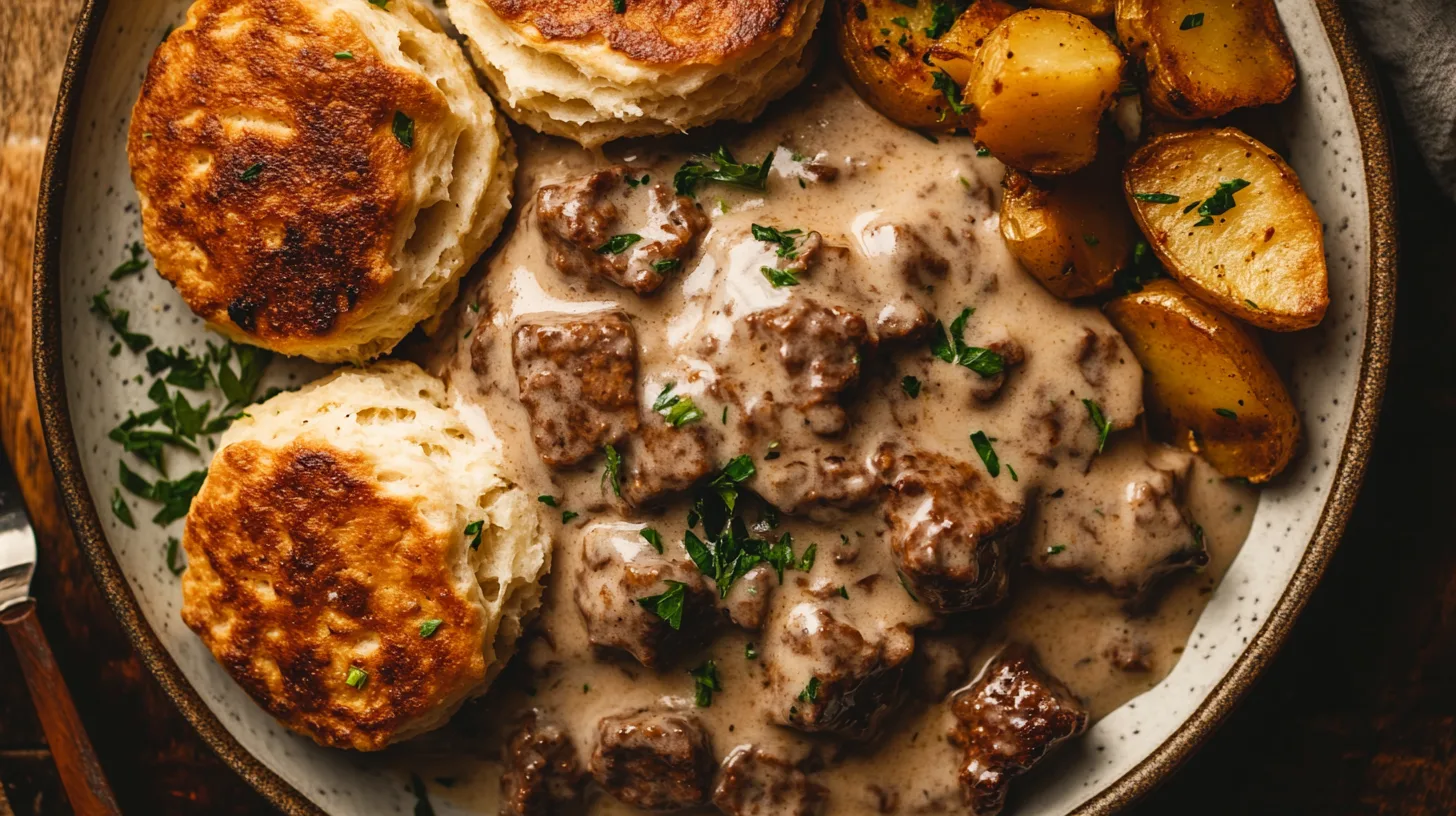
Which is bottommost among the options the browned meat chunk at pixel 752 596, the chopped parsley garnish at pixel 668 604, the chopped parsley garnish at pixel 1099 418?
the browned meat chunk at pixel 752 596

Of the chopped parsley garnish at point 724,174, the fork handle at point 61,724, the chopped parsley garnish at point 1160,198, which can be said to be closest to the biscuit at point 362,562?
the fork handle at point 61,724

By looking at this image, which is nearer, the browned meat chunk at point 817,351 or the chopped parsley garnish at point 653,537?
the browned meat chunk at point 817,351

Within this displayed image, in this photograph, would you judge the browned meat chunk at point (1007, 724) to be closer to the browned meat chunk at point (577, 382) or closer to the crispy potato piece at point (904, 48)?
the browned meat chunk at point (577, 382)

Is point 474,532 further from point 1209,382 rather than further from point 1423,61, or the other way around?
point 1423,61

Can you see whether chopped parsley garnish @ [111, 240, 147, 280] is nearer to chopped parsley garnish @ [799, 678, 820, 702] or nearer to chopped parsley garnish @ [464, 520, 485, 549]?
chopped parsley garnish @ [464, 520, 485, 549]

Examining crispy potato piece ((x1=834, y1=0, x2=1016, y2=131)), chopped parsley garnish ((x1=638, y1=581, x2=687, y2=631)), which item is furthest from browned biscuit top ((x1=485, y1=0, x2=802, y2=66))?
chopped parsley garnish ((x1=638, y1=581, x2=687, y2=631))

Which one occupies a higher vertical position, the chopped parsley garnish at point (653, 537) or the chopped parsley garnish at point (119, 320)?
the chopped parsley garnish at point (119, 320)

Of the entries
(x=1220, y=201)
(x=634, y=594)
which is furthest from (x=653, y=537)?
(x=1220, y=201)
